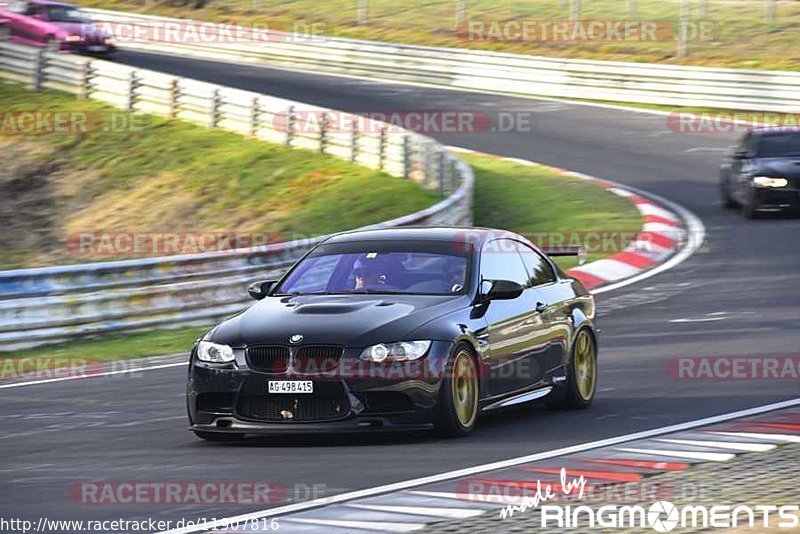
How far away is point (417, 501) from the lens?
8070mm

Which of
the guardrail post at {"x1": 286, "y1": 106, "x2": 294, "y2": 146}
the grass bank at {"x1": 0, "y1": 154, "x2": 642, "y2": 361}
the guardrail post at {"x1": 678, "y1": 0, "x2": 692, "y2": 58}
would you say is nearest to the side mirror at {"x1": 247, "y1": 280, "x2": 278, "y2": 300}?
the grass bank at {"x1": 0, "y1": 154, "x2": 642, "y2": 361}

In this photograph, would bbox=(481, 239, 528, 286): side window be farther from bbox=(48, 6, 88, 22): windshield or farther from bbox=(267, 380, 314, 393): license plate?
bbox=(48, 6, 88, 22): windshield

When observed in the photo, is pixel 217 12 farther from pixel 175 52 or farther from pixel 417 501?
pixel 417 501

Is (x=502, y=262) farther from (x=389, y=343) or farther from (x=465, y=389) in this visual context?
(x=389, y=343)

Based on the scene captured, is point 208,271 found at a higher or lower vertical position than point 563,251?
lower

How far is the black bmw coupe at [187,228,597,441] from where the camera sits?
9.93 meters

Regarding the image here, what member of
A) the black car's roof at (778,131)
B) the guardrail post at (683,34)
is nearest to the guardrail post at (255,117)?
the black car's roof at (778,131)

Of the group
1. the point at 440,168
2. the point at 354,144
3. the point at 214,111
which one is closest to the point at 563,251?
the point at 440,168

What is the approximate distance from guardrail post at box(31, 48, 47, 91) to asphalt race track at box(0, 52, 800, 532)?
710 inches

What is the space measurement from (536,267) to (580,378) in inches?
32.6

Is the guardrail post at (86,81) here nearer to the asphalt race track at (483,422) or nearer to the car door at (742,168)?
the car door at (742,168)

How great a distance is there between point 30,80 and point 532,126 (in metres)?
11.5

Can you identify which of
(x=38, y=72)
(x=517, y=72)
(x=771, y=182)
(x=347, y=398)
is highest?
(x=347, y=398)

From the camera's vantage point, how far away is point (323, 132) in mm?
30312
